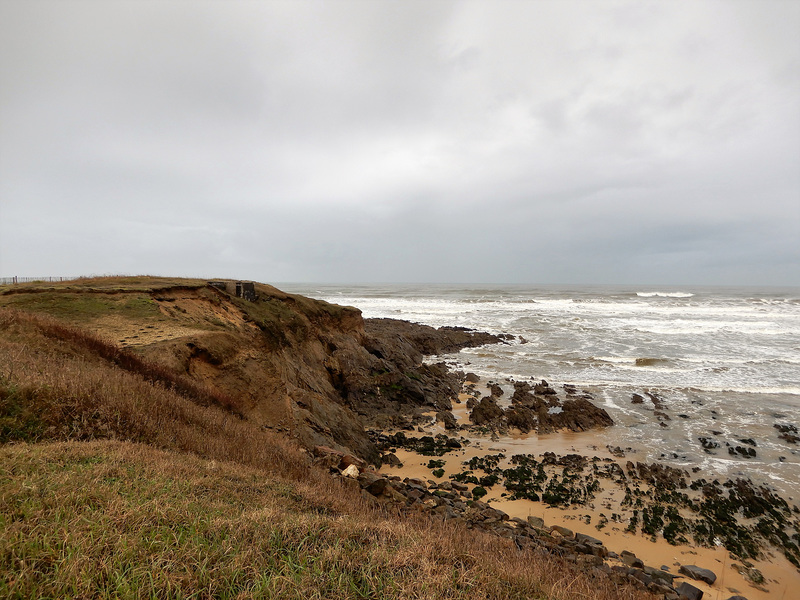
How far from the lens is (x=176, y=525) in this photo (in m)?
3.07

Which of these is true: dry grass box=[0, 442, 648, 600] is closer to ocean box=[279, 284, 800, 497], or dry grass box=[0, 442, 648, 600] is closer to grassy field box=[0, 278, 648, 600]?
grassy field box=[0, 278, 648, 600]

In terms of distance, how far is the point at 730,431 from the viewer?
1371 centimetres

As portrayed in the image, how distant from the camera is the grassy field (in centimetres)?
246

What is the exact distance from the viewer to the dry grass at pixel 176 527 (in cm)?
246

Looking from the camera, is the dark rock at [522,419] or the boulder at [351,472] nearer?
the boulder at [351,472]

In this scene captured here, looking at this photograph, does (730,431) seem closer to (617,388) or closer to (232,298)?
(617,388)

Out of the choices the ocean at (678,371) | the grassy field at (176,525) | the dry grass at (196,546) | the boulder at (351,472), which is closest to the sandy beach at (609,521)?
the ocean at (678,371)

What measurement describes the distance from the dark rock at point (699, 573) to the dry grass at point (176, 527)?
4.43m

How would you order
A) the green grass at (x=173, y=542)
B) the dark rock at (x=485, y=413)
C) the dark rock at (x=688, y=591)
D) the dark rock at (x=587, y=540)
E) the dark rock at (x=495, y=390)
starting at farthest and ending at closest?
the dark rock at (x=495, y=390), the dark rock at (x=485, y=413), the dark rock at (x=587, y=540), the dark rock at (x=688, y=591), the green grass at (x=173, y=542)

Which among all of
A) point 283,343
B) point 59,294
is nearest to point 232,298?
point 283,343

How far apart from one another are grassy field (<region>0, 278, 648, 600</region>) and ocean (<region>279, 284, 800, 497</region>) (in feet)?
37.8

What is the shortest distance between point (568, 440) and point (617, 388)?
7742 millimetres

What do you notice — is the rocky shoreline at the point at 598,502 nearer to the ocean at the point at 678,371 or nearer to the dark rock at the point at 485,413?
the dark rock at the point at 485,413

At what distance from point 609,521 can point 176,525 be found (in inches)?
360
